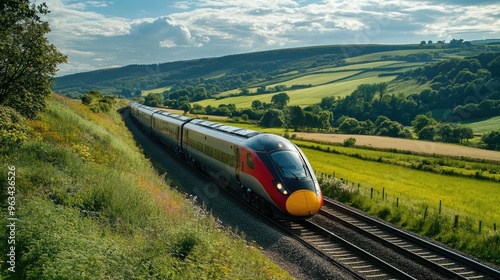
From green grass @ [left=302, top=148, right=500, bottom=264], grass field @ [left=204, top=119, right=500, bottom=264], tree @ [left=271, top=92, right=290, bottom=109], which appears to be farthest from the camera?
tree @ [left=271, top=92, right=290, bottom=109]

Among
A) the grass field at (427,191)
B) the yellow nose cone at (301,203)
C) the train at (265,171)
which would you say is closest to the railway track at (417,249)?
the grass field at (427,191)

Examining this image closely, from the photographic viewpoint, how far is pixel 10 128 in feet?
48.6

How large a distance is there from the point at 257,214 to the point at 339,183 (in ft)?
26.9

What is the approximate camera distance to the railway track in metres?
13.1

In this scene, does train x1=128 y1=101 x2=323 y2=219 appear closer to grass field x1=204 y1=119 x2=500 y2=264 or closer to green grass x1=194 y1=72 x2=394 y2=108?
grass field x1=204 y1=119 x2=500 y2=264

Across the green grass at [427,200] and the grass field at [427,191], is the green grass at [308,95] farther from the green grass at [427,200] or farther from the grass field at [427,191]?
the green grass at [427,200]

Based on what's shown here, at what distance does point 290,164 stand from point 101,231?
8.57m

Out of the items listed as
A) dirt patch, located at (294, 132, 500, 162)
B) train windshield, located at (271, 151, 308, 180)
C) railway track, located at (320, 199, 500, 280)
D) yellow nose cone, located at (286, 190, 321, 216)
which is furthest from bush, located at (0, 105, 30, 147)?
dirt patch, located at (294, 132, 500, 162)

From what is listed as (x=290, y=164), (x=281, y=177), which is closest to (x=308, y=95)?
(x=290, y=164)

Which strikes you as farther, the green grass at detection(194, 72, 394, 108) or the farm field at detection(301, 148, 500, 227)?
the green grass at detection(194, 72, 394, 108)

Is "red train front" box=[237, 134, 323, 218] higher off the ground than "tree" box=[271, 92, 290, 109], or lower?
higher

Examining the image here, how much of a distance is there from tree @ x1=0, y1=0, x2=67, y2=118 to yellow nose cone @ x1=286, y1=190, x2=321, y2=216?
11.8 m

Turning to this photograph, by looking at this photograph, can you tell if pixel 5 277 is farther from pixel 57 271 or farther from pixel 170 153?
pixel 170 153

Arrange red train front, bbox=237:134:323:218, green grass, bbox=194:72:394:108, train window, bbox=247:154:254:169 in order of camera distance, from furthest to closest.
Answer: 1. green grass, bbox=194:72:394:108
2. train window, bbox=247:154:254:169
3. red train front, bbox=237:134:323:218
